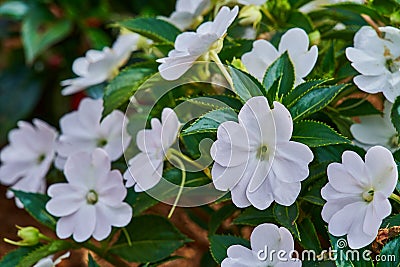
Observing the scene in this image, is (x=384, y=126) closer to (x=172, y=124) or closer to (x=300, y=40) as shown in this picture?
(x=300, y=40)

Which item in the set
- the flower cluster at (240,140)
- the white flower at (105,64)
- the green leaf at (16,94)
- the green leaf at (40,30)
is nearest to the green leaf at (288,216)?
the flower cluster at (240,140)

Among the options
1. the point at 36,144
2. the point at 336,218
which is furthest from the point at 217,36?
the point at 36,144

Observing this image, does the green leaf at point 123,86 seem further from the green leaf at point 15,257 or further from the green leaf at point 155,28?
the green leaf at point 15,257

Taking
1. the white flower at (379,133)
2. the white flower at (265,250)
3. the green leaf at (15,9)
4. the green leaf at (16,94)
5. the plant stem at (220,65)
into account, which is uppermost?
the plant stem at (220,65)

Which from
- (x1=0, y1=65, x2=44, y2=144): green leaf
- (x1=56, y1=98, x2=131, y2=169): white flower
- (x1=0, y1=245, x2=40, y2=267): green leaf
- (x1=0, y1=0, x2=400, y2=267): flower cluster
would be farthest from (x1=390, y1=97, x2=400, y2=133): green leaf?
(x1=0, y1=65, x2=44, y2=144): green leaf

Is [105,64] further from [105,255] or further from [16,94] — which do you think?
[16,94]

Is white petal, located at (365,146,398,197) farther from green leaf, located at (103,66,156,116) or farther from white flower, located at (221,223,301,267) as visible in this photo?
green leaf, located at (103,66,156,116)
